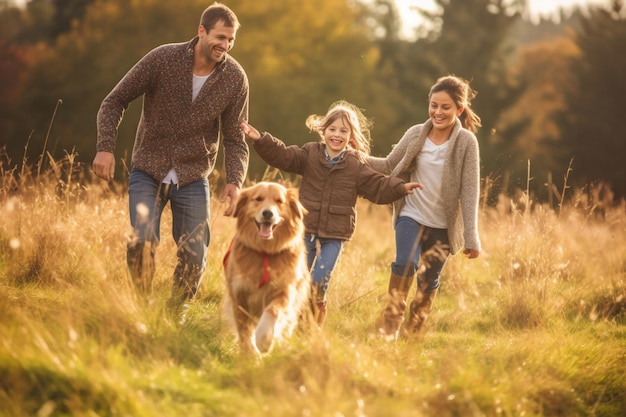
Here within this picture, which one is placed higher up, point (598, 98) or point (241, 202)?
point (598, 98)

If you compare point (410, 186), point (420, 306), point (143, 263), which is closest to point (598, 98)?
point (420, 306)

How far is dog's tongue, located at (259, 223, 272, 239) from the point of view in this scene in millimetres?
4543

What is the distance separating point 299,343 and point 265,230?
847mm

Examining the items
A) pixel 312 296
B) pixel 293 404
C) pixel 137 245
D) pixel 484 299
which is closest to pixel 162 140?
pixel 137 245

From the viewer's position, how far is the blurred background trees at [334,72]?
23766mm

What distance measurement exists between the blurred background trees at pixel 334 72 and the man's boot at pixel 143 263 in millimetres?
18723

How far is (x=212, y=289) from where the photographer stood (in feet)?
19.6

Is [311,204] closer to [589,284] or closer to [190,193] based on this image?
[190,193]

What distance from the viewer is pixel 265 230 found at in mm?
4555

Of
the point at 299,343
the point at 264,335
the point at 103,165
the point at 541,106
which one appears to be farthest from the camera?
the point at 541,106

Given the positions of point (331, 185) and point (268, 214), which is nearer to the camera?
point (268, 214)

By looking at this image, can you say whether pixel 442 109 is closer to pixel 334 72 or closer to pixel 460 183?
pixel 460 183

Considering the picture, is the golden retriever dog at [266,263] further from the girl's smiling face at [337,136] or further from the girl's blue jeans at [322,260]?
the girl's smiling face at [337,136]

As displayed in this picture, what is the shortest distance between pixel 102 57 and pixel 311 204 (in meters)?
20.4
